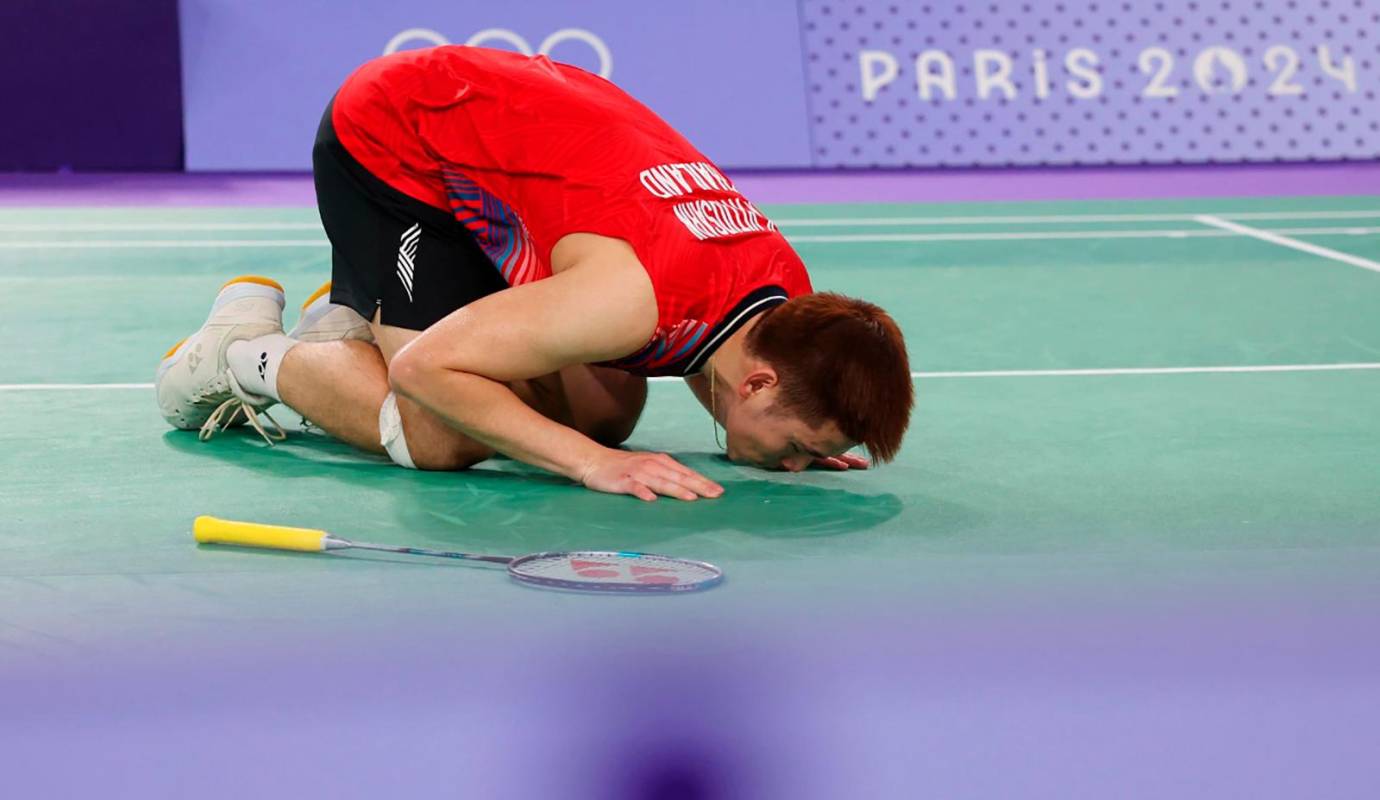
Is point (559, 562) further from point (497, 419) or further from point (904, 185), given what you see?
point (904, 185)

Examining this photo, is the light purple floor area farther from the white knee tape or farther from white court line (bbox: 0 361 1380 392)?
the white knee tape

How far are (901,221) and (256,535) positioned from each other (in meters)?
5.27

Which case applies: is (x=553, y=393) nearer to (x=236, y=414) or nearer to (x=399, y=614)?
(x=236, y=414)

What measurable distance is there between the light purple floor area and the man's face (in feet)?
17.4

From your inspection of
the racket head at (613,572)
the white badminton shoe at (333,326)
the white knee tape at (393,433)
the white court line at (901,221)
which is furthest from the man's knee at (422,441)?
the white court line at (901,221)

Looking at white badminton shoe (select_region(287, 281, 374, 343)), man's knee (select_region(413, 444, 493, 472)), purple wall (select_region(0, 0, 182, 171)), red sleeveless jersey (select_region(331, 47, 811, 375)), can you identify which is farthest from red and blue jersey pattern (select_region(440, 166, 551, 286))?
purple wall (select_region(0, 0, 182, 171))

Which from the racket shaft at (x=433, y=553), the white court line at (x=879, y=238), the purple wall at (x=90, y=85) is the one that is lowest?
the racket shaft at (x=433, y=553)

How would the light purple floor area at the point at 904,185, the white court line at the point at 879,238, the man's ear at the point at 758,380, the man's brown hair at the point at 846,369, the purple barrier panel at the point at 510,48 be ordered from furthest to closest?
the purple barrier panel at the point at 510,48 → the light purple floor area at the point at 904,185 → the white court line at the point at 879,238 → the man's ear at the point at 758,380 → the man's brown hair at the point at 846,369

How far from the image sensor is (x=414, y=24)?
894 cm

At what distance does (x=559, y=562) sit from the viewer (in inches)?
102

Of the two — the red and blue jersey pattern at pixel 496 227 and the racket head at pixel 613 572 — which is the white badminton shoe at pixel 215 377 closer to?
the red and blue jersey pattern at pixel 496 227

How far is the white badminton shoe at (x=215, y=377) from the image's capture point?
139 inches

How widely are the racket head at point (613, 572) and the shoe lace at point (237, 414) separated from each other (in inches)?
45.8

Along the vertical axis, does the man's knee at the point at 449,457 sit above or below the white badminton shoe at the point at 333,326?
below
